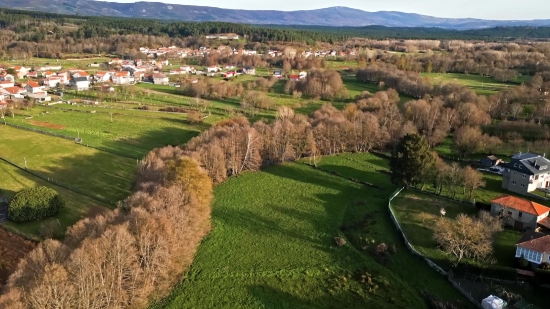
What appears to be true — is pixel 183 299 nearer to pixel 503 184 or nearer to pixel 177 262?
pixel 177 262

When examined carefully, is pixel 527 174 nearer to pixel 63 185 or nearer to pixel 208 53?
Answer: pixel 63 185

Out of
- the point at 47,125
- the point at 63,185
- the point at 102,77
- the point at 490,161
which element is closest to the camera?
the point at 63,185

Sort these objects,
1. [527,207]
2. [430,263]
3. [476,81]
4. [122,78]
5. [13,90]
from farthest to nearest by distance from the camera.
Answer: [476,81], [122,78], [13,90], [527,207], [430,263]

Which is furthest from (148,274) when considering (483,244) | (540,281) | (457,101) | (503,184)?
(457,101)

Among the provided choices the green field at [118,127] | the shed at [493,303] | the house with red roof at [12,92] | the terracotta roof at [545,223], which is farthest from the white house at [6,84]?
the terracotta roof at [545,223]

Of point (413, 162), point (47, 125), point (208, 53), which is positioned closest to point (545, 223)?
point (413, 162)

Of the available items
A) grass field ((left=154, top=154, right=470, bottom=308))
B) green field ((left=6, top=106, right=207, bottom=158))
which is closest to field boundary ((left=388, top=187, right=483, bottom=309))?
grass field ((left=154, top=154, right=470, bottom=308))
